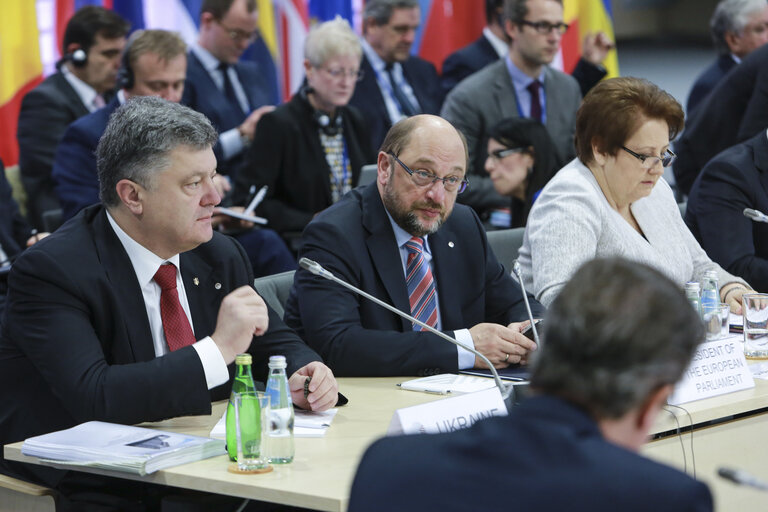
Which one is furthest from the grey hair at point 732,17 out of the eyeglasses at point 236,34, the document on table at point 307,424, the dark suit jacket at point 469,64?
the document on table at point 307,424

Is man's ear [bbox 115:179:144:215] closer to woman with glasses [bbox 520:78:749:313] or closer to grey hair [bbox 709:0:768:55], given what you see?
woman with glasses [bbox 520:78:749:313]

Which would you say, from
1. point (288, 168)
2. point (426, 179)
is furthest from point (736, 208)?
point (288, 168)

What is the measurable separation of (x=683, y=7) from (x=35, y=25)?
440 cm

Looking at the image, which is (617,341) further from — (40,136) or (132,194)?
(40,136)

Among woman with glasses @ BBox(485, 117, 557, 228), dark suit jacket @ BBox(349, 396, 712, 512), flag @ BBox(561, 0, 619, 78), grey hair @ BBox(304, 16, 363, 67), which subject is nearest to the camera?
dark suit jacket @ BBox(349, 396, 712, 512)

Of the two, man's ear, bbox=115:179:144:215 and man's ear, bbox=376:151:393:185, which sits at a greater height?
man's ear, bbox=115:179:144:215

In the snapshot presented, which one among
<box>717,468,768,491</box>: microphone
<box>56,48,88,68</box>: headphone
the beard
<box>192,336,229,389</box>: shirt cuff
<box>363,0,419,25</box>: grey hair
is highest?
<box>363,0,419,25</box>: grey hair

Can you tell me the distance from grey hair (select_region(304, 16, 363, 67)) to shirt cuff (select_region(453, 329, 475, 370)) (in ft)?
8.60

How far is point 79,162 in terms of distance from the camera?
4.63m

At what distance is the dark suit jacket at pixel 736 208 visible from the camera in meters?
4.06

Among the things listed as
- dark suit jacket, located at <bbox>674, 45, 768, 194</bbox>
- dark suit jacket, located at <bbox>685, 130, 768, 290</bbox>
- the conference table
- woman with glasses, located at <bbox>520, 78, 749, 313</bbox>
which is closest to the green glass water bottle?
the conference table

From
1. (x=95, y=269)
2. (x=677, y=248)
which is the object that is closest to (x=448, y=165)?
(x=677, y=248)

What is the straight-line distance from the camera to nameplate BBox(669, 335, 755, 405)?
2635 millimetres

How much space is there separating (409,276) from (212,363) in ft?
2.98
